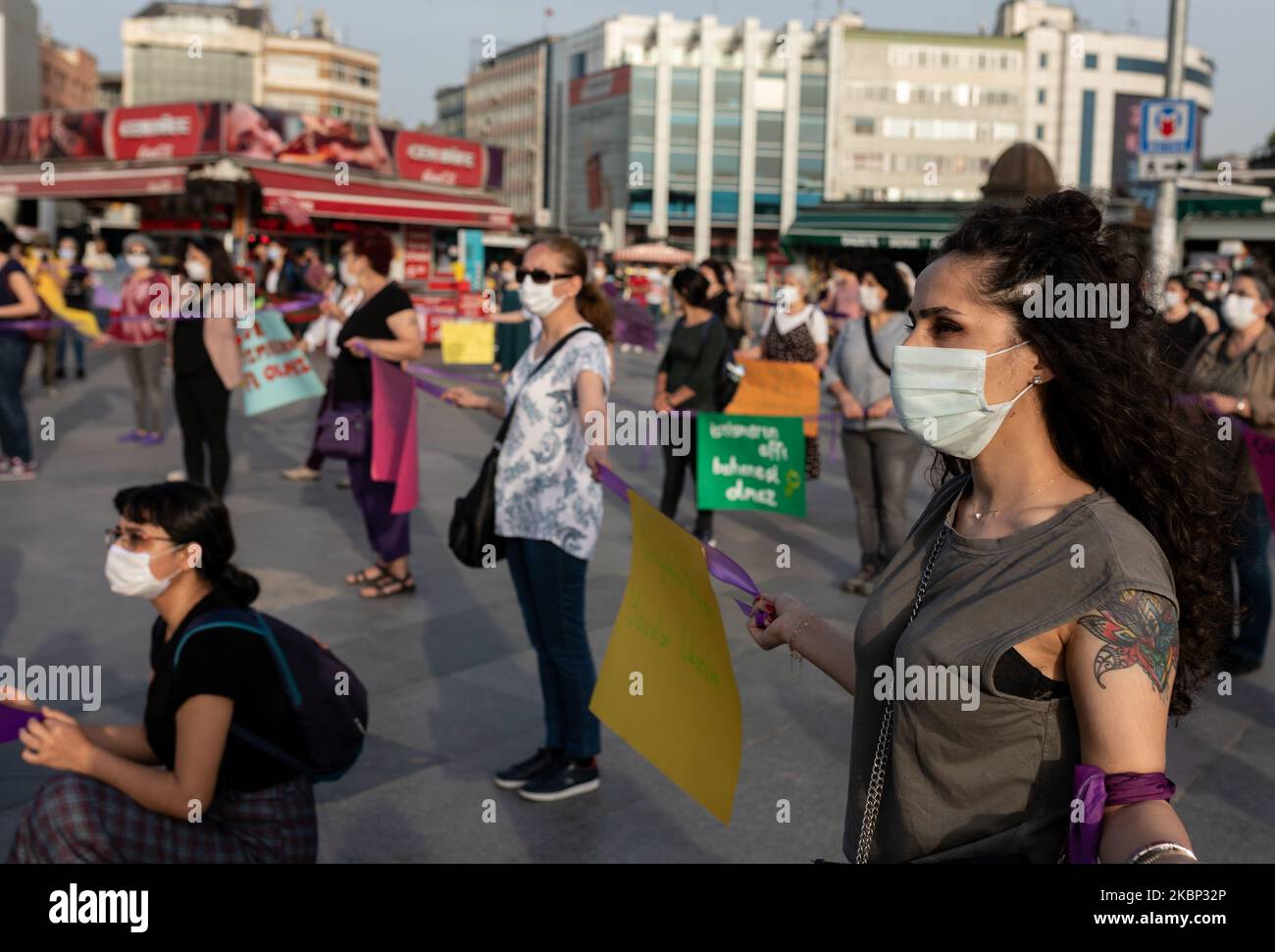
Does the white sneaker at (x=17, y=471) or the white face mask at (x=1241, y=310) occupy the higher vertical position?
the white face mask at (x=1241, y=310)

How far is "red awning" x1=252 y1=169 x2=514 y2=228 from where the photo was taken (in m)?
28.9

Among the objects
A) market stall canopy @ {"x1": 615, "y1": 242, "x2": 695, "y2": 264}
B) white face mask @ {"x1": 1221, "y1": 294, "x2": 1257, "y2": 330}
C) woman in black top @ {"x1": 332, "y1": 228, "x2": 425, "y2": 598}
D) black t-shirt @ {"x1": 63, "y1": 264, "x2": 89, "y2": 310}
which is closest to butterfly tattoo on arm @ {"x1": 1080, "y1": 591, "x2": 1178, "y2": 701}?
white face mask @ {"x1": 1221, "y1": 294, "x2": 1257, "y2": 330}

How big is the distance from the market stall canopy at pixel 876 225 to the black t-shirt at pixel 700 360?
1872 inches

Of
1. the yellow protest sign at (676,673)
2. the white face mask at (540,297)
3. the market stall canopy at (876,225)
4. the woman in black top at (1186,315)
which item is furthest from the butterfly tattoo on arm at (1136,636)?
the market stall canopy at (876,225)

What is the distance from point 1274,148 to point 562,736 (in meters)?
86.5

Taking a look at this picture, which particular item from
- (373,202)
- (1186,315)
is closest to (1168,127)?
(1186,315)

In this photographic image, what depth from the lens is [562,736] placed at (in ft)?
16.0

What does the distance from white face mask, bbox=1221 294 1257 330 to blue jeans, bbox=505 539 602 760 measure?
147 inches

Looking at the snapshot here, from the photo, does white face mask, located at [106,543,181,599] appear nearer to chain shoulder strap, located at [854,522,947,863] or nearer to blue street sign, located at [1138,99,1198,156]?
chain shoulder strap, located at [854,522,947,863]

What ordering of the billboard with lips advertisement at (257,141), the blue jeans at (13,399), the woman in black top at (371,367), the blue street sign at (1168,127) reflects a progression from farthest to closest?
the billboard with lips advertisement at (257,141)
the blue street sign at (1168,127)
the blue jeans at (13,399)
the woman in black top at (371,367)

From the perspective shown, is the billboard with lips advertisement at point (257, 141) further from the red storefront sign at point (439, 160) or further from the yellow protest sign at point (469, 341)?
the yellow protest sign at point (469, 341)

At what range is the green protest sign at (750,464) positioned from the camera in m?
8.44

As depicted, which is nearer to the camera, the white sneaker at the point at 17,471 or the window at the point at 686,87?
the white sneaker at the point at 17,471
